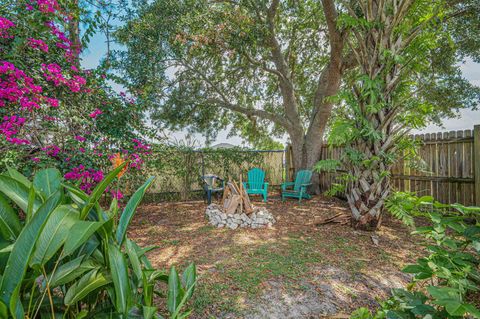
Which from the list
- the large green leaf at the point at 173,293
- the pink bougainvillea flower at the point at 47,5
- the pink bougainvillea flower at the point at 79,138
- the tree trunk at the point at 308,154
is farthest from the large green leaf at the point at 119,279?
the tree trunk at the point at 308,154

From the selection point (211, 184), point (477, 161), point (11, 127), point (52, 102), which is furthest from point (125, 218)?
point (211, 184)

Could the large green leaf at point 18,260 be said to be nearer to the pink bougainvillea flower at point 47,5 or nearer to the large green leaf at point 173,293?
the large green leaf at point 173,293

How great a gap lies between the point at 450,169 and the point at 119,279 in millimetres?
5154

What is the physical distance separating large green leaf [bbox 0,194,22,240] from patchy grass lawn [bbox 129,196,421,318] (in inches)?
52.2

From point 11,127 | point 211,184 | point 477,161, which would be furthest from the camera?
point 211,184

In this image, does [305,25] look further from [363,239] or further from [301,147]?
[363,239]

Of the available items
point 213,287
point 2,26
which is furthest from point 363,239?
Answer: point 2,26

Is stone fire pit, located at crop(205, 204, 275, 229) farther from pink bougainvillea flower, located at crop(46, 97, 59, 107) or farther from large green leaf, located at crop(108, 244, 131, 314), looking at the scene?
large green leaf, located at crop(108, 244, 131, 314)

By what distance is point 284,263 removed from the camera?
2.77 meters

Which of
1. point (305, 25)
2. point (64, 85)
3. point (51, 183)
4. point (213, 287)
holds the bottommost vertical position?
point (213, 287)

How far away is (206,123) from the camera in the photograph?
30.2ft

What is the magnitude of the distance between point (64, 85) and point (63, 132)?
68 cm

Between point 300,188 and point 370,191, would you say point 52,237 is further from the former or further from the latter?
point 300,188

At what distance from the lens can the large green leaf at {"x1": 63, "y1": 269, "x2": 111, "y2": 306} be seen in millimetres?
971
